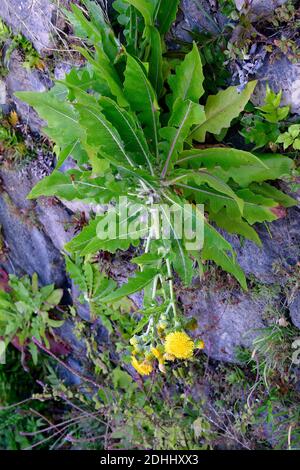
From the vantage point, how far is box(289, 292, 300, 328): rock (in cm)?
254

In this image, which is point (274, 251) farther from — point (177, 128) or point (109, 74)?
point (109, 74)

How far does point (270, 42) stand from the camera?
2164 millimetres

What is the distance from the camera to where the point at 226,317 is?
289 centimetres

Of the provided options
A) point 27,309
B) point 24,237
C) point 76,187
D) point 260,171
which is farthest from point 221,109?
point 27,309

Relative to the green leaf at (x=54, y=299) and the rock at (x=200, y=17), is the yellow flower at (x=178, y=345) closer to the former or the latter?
the rock at (x=200, y=17)

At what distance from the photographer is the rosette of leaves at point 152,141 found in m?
2.05

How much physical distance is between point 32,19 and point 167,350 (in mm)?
1846

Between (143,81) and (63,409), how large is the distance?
2.93 meters

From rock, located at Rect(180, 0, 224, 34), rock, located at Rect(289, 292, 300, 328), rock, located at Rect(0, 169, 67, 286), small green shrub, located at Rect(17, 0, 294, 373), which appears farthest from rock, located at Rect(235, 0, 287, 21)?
rock, located at Rect(0, 169, 67, 286)

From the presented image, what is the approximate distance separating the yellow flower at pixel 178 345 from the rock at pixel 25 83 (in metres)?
1.55

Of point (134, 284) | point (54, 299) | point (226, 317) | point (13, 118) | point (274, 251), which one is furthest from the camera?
point (54, 299)

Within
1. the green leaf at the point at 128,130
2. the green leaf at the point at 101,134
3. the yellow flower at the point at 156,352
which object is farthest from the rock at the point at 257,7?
the yellow flower at the point at 156,352
